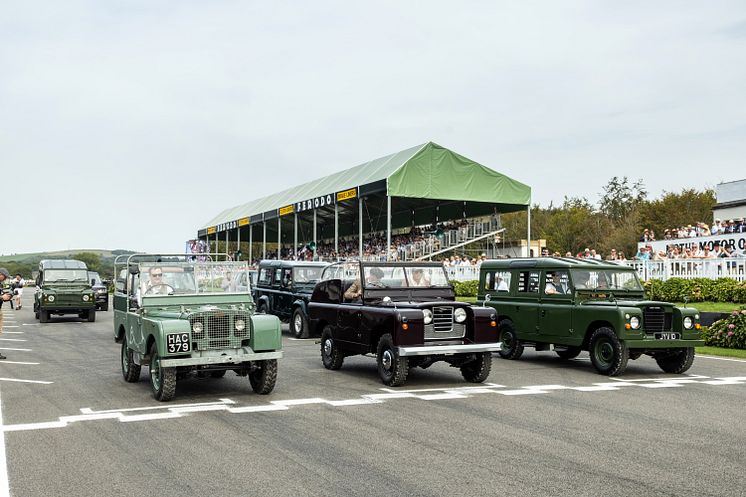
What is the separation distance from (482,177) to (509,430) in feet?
94.3

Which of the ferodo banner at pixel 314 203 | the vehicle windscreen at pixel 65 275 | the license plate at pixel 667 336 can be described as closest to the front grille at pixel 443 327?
the license plate at pixel 667 336

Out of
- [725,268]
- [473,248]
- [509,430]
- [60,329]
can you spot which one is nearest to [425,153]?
[473,248]

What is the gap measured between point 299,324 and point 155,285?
395 inches

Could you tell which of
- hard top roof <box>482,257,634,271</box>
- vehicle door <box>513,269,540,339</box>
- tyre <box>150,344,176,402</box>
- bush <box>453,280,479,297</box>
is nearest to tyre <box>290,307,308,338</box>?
hard top roof <box>482,257,634,271</box>

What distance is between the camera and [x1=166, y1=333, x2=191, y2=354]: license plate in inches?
379

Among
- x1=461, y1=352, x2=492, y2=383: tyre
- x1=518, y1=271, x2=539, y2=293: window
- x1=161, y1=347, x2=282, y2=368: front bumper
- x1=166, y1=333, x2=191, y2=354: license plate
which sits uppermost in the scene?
x1=518, y1=271, x2=539, y2=293: window

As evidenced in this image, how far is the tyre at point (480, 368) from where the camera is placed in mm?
11766

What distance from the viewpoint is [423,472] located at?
641 cm

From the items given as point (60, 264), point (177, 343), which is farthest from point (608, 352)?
point (60, 264)

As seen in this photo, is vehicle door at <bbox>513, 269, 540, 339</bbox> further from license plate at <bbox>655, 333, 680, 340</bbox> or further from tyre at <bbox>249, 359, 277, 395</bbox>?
tyre at <bbox>249, 359, 277, 395</bbox>

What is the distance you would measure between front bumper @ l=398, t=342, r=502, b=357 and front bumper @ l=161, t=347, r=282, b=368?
1.94m

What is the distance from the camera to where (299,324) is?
826 inches

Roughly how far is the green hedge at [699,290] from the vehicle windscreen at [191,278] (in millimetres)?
14483

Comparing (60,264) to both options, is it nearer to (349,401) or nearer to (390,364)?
(390,364)
